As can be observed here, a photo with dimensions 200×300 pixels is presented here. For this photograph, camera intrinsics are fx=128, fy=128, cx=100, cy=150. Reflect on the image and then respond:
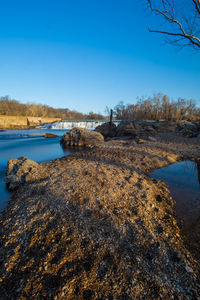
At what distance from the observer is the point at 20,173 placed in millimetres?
4277

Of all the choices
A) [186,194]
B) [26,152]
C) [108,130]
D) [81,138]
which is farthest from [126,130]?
[186,194]

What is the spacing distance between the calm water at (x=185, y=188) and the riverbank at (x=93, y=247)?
0.24m

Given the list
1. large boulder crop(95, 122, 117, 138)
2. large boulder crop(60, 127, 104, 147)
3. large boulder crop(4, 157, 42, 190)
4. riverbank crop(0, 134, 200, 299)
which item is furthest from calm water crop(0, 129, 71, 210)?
large boulder crop(95, 122, 117, 138)

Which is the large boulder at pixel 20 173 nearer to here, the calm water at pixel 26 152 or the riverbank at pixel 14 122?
the calm water at pixel 26 152

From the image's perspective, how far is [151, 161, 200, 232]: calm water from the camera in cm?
258

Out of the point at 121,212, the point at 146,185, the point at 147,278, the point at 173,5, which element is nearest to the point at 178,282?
the point at 147,278

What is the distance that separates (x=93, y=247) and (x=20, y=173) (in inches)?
142

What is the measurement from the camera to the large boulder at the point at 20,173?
402cm

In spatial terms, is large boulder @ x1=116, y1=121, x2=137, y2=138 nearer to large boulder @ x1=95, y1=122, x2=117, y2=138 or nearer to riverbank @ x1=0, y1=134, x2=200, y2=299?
large boulder @ x1=95, y1=122, x2=117, y2=138

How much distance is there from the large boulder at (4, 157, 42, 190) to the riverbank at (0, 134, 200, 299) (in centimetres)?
92

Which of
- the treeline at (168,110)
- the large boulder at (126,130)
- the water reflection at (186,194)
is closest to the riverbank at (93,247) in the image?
the water reflection at (186,194)

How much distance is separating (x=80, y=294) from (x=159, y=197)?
2.61m

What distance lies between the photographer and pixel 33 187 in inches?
133

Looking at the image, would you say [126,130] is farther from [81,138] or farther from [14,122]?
[14,122]
